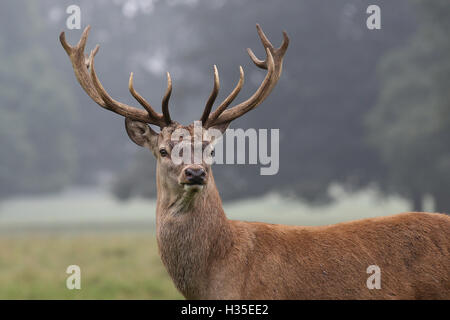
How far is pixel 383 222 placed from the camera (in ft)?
15.7

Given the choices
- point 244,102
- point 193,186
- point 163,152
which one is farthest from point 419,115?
point 193,186

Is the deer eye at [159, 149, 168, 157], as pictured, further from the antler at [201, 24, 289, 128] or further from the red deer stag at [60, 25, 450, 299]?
the antler at [201, 24, 289, 128]

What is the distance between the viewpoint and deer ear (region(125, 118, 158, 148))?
4.88 meters

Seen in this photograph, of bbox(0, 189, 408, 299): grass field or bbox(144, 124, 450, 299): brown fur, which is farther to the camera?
bbox(0, 189, 408, 299): grass field

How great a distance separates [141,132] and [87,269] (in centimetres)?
707

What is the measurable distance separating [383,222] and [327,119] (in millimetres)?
17783

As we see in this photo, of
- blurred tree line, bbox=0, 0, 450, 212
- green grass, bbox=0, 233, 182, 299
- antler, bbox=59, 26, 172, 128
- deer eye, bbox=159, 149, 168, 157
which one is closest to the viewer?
deer eye, bbox=159, 149, 168, 157

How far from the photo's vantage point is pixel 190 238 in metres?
4.54

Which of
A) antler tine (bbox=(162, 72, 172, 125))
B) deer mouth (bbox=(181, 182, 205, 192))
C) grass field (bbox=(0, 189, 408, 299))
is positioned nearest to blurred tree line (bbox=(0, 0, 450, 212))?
grass field (bbox=(0, 189, 408, 299))

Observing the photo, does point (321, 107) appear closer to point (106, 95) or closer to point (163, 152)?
point (106, 95)

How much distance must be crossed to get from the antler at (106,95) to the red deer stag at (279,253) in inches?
0.7

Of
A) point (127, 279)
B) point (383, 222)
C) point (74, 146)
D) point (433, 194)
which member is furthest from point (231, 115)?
point (74, 146)

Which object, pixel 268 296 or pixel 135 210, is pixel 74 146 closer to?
pixel 135 210

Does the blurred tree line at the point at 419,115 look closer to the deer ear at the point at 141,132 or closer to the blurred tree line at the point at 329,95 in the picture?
the blurred tree line at the point at 329,95
